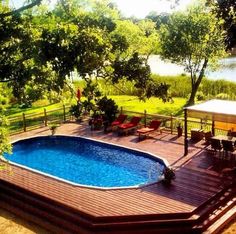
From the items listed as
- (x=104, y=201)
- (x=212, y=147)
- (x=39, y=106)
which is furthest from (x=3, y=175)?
(x=39, y=106)

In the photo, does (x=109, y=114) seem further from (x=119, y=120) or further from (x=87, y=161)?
(x=87, y=161)

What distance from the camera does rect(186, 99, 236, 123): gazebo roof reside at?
605 inches

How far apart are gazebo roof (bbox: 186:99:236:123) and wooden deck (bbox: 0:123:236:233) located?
6.27ft

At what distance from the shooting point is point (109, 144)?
766 inches

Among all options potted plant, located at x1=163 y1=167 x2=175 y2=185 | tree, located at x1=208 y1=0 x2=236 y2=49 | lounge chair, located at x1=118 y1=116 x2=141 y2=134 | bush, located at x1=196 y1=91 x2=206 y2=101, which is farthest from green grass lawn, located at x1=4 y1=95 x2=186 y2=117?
potted plant, located at x1=163 y1=167 x2=175 y2=185

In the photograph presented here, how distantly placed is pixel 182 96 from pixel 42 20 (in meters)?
25.9

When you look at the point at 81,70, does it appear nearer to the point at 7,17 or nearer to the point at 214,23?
the point at 7,17

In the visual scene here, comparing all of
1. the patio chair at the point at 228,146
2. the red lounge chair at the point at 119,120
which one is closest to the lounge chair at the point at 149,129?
the red lounge chair at the point at 119,120

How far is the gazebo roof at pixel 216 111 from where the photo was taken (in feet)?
50.4

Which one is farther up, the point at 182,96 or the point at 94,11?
the point at 94,11

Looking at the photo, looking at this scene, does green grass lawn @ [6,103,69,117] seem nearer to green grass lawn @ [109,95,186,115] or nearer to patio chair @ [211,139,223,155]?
green grass lawn @ [109,95,186,115]

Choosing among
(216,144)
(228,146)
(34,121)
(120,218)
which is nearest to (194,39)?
(34,121)

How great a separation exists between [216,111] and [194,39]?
1423 centimetres

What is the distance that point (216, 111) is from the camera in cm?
1569
